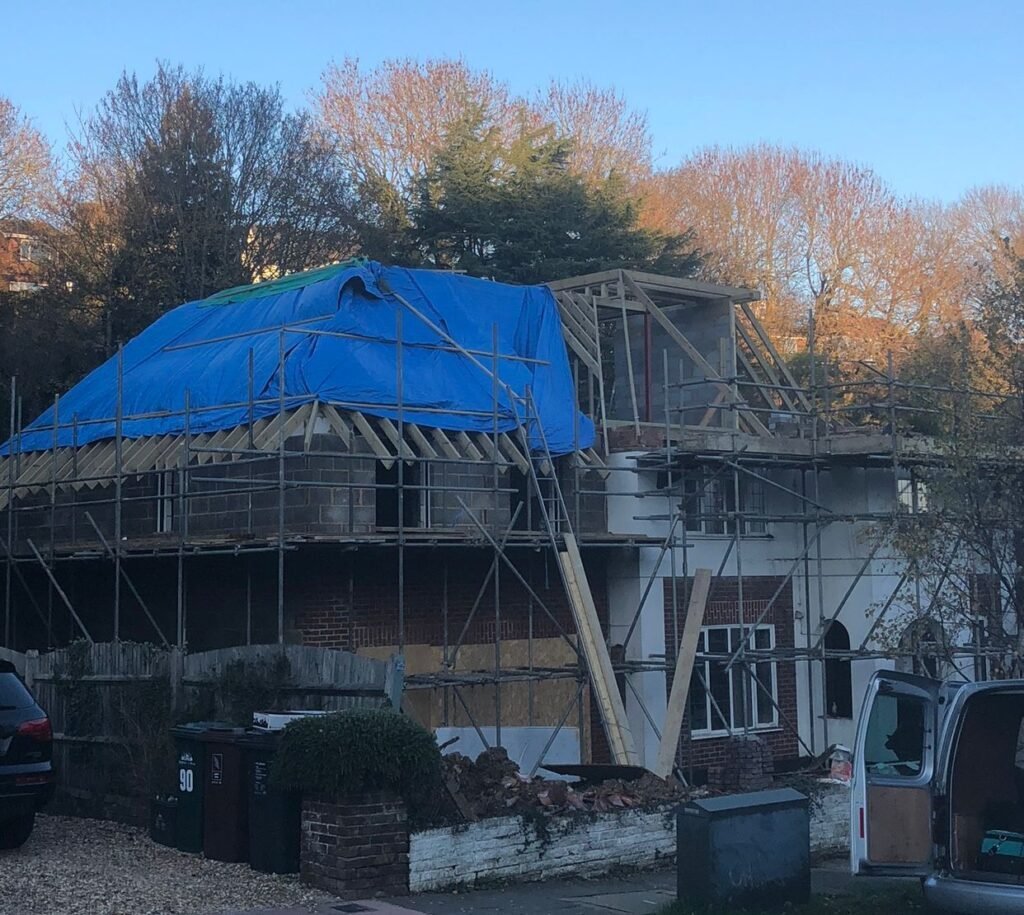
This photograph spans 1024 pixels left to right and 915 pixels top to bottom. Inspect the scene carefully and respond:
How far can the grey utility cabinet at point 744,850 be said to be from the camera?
11.0 meters

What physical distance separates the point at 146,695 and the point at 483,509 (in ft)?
17.1

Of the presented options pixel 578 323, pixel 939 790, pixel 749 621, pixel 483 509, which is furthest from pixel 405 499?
pixel 939 790

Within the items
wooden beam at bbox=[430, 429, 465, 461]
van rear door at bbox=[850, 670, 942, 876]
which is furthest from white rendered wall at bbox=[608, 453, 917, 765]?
van rear door at bbox=[850, 670, 942, 876]

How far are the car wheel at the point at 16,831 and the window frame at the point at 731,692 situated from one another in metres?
9.60

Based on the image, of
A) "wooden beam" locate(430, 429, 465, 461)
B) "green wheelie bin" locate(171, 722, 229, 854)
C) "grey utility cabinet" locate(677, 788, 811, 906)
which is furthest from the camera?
"wooden beam" locate(430, 429, 465, 461)

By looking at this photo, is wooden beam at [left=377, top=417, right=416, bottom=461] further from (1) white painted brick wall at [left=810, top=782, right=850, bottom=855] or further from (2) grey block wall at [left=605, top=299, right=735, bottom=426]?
(1) white painted brick wall at [left=810, top=782, right=850, bottom=855]

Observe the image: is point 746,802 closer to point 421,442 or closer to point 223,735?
point 223,735

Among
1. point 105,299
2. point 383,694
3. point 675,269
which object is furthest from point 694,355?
point 105,299

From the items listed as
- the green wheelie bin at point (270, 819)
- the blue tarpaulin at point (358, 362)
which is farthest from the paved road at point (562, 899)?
the blue tarpaulin at point (358, 362)

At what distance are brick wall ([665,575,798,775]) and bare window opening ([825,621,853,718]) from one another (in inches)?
Answer: 25.3

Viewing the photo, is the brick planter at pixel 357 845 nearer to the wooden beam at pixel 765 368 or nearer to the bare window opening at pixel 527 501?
the bare window opening at pixel 527 501

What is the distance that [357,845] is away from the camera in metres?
11.4

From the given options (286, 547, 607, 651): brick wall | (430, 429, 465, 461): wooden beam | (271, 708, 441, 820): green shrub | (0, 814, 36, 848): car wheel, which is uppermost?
(430, 429, 465, 461): wooden beam

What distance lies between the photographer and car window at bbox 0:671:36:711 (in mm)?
12414
